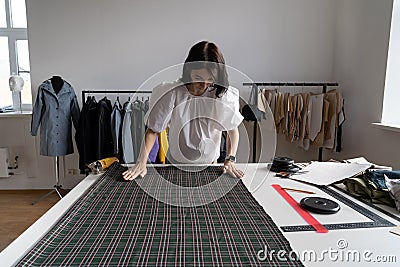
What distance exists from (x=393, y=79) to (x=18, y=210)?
335cm

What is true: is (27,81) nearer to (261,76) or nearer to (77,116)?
(77,116)

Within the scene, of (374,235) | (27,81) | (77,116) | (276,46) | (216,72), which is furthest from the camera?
(27,81)

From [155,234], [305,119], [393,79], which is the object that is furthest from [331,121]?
[155,234]

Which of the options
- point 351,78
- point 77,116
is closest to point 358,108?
point 351,78

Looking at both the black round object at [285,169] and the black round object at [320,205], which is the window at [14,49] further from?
the black round object at [320,205]

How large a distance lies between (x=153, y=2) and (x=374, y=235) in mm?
2867

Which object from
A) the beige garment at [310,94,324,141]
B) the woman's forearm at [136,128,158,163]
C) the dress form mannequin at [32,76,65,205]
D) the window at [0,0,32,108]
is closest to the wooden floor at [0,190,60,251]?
the dress form mannequin at [32,76,65,205]

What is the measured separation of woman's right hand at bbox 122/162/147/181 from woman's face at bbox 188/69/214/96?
418 mm

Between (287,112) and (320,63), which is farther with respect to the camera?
(320,63)

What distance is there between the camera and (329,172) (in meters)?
1.31

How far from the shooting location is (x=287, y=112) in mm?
2781

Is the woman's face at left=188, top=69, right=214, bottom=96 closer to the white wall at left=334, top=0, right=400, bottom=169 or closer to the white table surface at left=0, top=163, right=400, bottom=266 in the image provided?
the white table surface at left=0, top=163, right=400, bottom=266

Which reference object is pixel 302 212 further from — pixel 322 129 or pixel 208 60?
pixel 322 129

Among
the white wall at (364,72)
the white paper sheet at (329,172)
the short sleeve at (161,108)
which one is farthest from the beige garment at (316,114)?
the short sleeve at (161,108)
